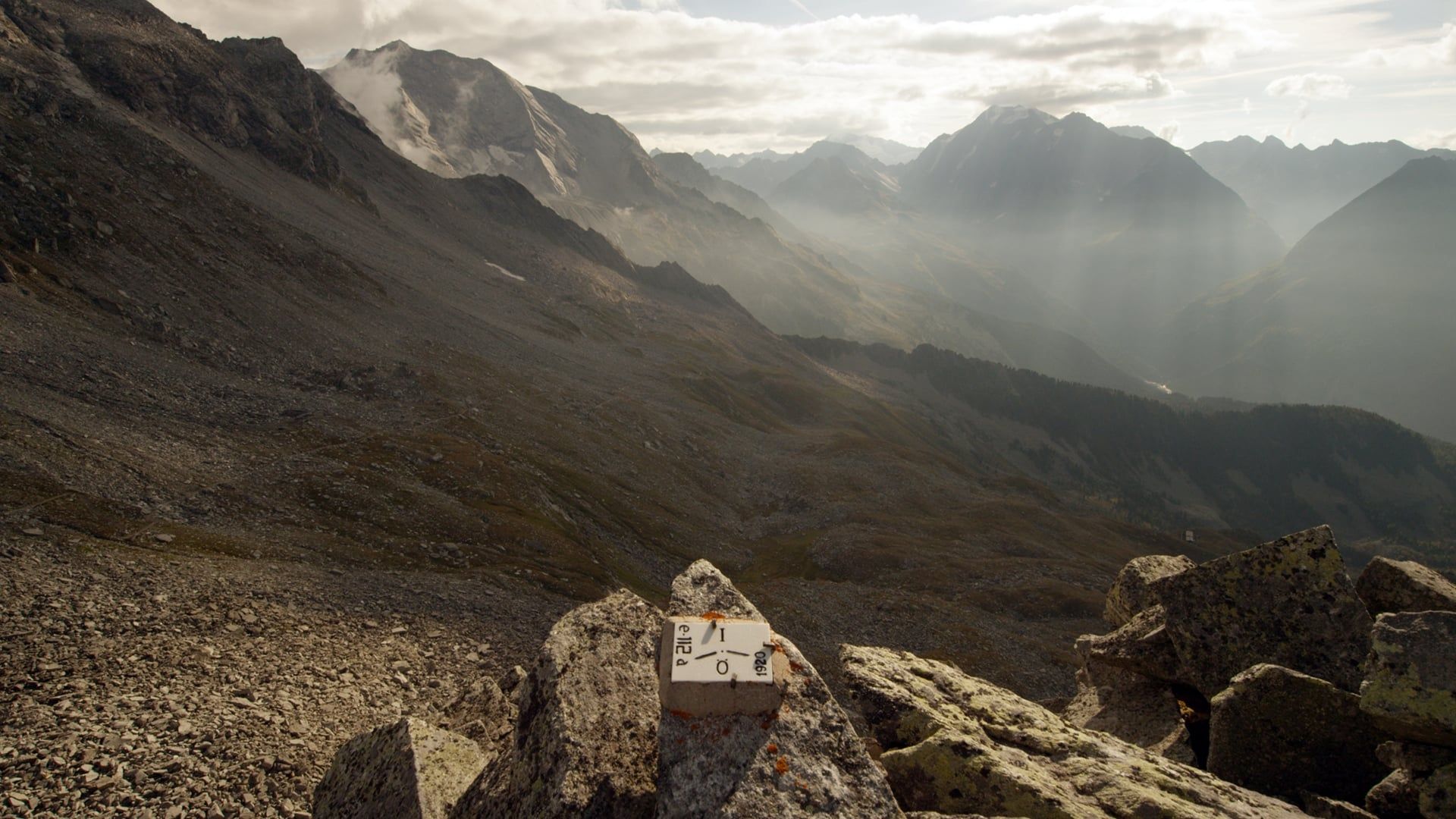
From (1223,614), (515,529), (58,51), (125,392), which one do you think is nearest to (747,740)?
(1223,614)

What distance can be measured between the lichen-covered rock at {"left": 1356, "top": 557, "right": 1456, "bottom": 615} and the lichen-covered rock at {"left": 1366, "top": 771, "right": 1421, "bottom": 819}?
549cm

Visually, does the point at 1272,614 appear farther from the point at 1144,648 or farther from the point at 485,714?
the point at 485,714

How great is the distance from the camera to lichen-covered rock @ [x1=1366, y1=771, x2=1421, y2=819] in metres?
12.3

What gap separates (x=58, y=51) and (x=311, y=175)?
41.6m

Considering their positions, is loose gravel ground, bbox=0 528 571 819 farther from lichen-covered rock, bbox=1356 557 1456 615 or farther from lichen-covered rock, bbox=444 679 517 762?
lichen-covered rock, bbox=1356 557 1456 615

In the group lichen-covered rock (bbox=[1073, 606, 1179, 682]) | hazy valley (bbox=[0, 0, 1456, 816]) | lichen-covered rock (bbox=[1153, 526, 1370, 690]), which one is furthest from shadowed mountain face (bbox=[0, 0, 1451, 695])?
lichen-covered rock (bbox=[1153, 526, 1370, 690])

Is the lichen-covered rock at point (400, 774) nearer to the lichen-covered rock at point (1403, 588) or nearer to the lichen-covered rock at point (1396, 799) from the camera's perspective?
the lichen-covered rock at point (1396, 799)

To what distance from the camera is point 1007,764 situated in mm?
12852

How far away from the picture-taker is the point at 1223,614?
17484 millimetres

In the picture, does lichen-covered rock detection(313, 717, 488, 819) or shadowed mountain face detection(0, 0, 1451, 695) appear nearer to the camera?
lichen-covered rock detection(313, 717, 488, 819)

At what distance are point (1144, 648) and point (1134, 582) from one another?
27.6 feet

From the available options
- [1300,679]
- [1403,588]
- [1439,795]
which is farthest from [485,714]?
Answer: [1403,588]

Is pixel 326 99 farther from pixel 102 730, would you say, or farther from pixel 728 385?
pixel 102 730

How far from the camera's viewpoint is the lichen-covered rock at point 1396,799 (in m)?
12.3
